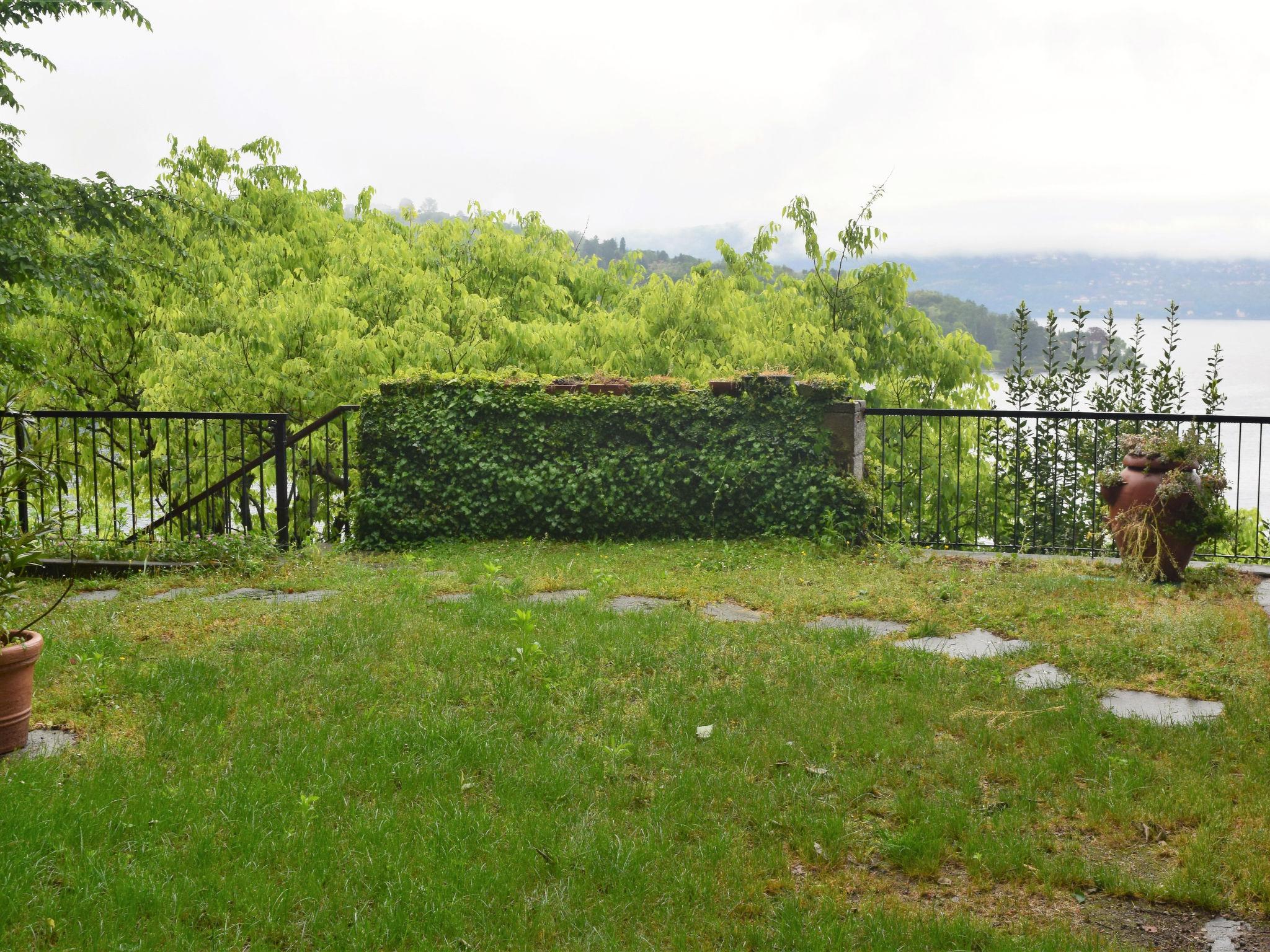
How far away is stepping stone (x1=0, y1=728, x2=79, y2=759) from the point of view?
11.2 ft

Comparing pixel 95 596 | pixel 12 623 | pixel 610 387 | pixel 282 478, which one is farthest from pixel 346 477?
pixel 12 623

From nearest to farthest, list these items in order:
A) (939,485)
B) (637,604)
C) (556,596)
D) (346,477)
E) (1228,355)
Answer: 1. (637,604)
2. (556,596)
3. (346,477)
4. (939,485)
5. (1228,355)

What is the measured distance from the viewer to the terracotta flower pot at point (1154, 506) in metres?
6.39

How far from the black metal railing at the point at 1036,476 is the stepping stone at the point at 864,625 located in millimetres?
2457

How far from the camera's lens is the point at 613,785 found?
3.19 m

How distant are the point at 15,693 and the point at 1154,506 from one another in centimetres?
653

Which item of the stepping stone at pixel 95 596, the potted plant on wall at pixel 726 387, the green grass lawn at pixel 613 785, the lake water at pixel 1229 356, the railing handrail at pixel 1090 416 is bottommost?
the green grass lawn at pixel 613 785

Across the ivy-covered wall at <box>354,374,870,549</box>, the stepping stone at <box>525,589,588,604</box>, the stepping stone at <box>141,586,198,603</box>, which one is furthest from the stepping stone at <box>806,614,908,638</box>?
the stepping stone at <box>141,586,198,603</box>

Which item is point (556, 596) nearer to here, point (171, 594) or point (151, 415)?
point (171, 594)

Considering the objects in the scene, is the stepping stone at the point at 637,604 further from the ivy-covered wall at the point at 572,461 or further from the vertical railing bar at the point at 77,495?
the vertical railing bar at the point at 77,495

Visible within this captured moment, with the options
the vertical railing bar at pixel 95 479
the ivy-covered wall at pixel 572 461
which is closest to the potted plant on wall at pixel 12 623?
the vertical railing bar at pixel 95 479

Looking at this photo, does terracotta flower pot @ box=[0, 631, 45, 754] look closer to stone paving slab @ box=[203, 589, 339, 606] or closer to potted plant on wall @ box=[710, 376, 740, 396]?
stone paving slab @ box=[203, 589, 339, 606]

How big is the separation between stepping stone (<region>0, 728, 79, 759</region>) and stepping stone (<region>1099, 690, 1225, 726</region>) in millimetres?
4027

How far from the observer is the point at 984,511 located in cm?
1591
